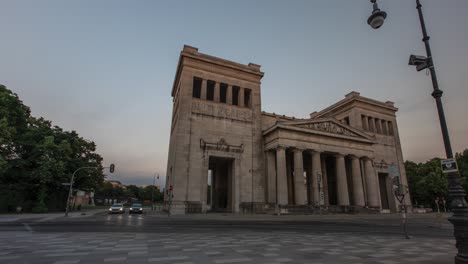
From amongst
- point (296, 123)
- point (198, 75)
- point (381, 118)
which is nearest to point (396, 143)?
point (381, 118)

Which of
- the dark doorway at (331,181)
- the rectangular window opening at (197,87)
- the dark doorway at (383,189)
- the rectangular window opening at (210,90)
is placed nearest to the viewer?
the rectangular window opening at (197,87)

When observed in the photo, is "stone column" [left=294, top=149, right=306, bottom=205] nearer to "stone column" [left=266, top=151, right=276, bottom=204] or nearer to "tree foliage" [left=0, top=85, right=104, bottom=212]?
"stone column" [left=266, top=151, right=276, bottom=204]

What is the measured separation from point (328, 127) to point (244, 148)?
1496cm

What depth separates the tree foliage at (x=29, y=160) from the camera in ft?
115

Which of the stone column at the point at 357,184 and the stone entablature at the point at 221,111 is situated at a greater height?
the stone entablature at the point at 221,111

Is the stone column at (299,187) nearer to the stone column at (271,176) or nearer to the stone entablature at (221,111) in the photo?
the stone column at (271,176)

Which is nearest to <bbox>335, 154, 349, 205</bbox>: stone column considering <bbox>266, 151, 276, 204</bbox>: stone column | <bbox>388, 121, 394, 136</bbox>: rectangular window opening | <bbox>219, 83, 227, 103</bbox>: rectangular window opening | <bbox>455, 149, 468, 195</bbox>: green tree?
<bbox>266, 151, 276, 204</bbox>: stone column

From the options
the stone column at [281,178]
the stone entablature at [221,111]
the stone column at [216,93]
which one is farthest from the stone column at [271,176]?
the stone column at [216,93]

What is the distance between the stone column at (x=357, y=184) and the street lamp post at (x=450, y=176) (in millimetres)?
38444

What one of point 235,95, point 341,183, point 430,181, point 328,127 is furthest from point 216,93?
point 430,181

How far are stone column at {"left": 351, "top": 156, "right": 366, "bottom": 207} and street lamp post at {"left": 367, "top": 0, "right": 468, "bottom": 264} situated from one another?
126 feet

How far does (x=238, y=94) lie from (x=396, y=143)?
3913 centimetres

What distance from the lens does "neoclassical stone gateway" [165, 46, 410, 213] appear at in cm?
3659

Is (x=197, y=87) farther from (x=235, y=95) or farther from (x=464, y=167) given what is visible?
(x=464, y=167)
